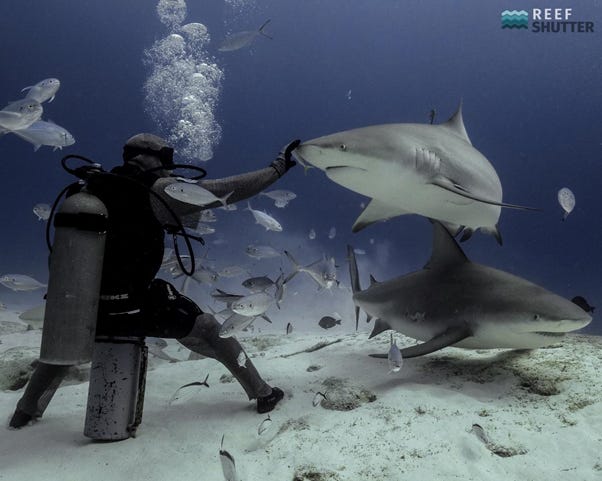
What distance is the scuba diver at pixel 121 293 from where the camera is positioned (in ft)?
9.07

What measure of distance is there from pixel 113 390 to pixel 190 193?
5.22 feet

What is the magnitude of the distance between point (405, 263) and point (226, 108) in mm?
51627

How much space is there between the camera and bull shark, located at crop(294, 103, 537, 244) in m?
3.44

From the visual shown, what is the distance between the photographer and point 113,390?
3113 mm

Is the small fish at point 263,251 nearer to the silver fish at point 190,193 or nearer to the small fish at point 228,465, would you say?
the silver fish at point 190,193

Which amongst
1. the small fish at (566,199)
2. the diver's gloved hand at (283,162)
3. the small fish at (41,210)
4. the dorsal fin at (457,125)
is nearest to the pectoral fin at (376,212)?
the dorsal fin at (457,125)

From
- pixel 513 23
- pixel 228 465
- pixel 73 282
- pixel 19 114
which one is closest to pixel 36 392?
pixel 73 282

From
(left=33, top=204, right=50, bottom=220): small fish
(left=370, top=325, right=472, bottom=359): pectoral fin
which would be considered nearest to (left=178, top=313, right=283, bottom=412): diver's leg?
(left=370, top=325, right=472, bottom=359): pectoral fin

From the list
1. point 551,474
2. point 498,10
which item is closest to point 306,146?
point 551,474

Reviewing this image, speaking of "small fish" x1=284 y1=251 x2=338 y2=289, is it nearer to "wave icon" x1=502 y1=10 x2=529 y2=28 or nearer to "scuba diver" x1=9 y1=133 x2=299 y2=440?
"scuba diver" x1=9 y1=133 x2=299 y2=440

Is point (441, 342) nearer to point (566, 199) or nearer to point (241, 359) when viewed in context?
point (241, 359)

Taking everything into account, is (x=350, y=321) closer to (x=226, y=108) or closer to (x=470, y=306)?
(x=470, y=306)

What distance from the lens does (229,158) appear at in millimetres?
82688

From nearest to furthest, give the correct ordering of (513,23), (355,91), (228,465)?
1. (228,465)
2. (513,23)
3. (355,91)
